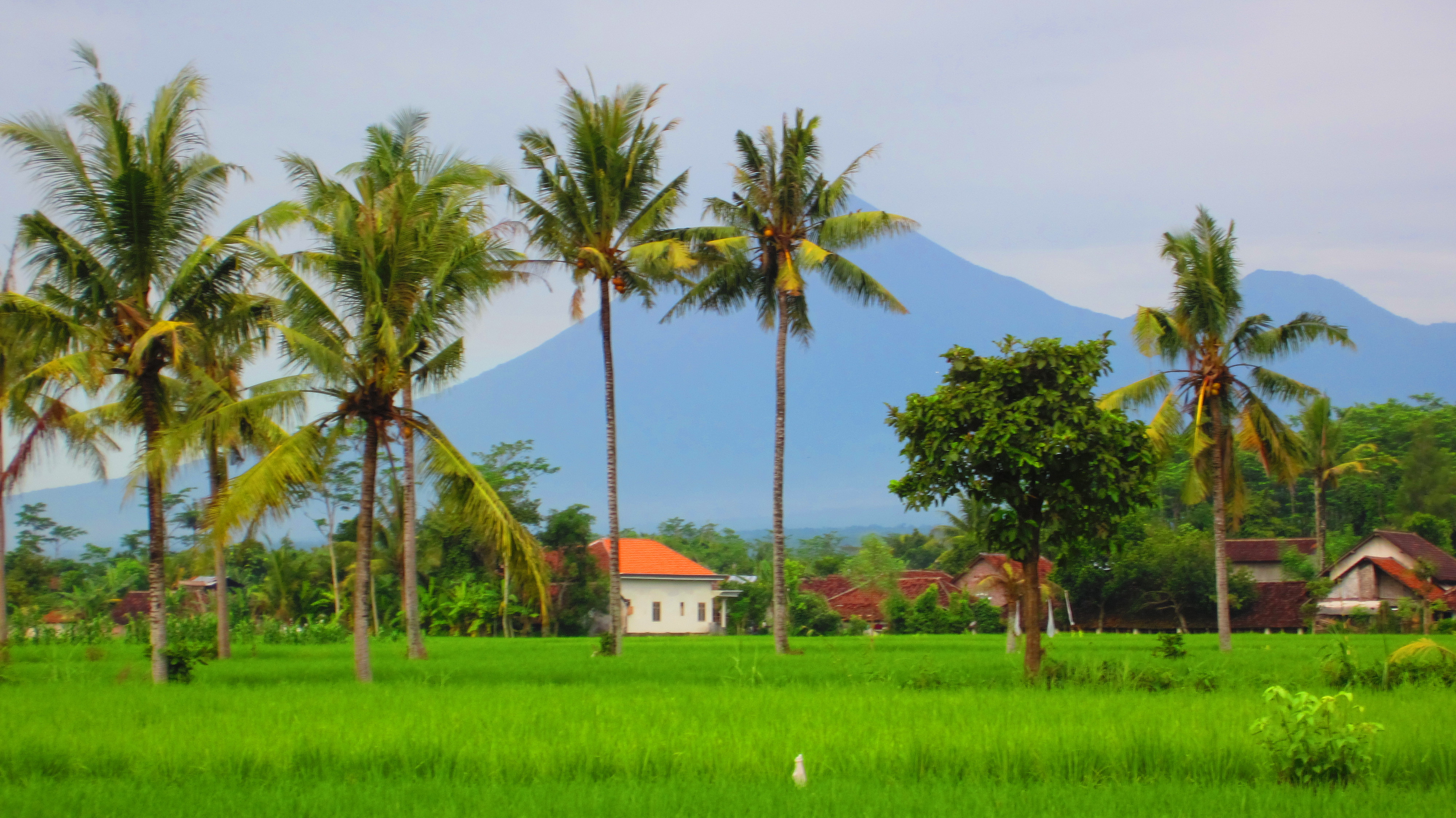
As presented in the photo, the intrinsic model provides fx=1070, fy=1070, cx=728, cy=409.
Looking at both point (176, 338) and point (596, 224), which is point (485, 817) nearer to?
point (176, 338)

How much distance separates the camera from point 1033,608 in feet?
51.3

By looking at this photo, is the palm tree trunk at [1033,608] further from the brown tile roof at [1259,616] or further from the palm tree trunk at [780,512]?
the brown tile roof at [1259,616]

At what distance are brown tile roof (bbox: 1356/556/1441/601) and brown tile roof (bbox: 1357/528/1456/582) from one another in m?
0.81

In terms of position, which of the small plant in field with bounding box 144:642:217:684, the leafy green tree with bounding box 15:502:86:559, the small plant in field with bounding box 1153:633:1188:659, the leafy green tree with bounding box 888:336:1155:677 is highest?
the leafy green tree with bounding box 888:336:1155:677

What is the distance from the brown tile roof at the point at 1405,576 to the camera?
128 feet

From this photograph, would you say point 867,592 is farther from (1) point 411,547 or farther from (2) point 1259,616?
(1) point 411,547

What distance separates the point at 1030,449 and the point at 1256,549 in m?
40.9

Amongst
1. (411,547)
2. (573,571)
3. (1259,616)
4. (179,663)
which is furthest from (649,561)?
(179,663)

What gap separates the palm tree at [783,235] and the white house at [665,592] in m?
24.0

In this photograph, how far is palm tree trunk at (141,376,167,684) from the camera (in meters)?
16.4

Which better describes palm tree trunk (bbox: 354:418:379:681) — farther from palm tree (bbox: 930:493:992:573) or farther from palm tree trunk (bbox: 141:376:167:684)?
palm tree (bbox: 930:493:992:573)

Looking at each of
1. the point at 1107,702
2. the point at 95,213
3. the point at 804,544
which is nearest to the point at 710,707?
the point at 1107,702

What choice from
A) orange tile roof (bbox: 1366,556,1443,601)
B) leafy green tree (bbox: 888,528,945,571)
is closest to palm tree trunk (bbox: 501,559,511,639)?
leafy green tree (bbox: 888,528,945,571)

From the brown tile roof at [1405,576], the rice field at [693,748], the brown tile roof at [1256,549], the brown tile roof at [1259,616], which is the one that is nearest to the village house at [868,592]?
the brown tile roof at [1259,616]
